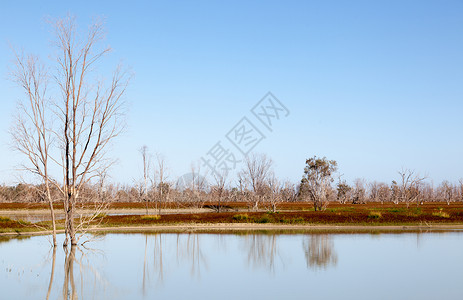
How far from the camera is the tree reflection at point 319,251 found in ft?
58.1

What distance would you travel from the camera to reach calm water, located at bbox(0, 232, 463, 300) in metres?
12.9

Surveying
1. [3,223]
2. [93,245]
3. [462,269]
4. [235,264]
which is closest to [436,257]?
[462,269]

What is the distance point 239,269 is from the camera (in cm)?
1698

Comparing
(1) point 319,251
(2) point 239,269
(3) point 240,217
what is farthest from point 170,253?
(3) point 240,217

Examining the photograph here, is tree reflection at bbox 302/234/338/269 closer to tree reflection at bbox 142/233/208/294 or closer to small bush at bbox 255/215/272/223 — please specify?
tree reflection at bbox 142/233/208/294

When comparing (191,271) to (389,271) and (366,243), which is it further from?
(366,243)

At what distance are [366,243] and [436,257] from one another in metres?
5.57

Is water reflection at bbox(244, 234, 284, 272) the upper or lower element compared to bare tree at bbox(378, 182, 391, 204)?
lower

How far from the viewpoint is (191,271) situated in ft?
55.2

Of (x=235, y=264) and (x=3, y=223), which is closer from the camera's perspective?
(x=235, y=264)

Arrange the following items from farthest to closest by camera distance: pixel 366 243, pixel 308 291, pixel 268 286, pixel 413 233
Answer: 1. pixel 413 233
2. pixel 366 243
3. pixel 268 286
4. pixel 308 291

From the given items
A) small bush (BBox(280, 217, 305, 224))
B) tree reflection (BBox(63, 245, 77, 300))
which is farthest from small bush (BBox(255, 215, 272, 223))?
tree reflection (BBox(63, 245, 77, 300))

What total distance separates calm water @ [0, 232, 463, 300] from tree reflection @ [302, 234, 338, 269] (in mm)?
42

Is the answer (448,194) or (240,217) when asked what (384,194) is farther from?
(240,217)
